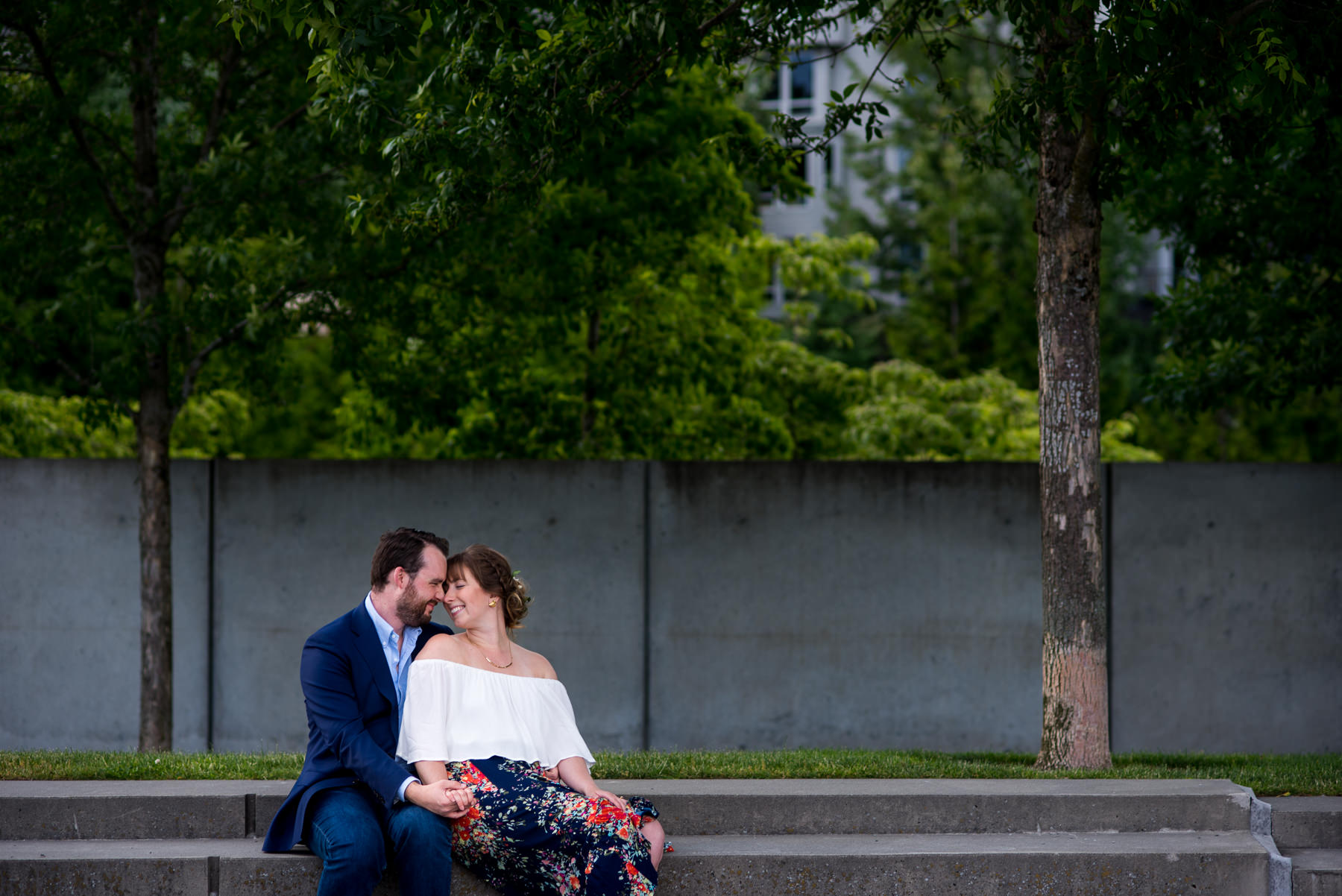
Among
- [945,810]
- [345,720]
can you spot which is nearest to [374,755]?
[345,720]

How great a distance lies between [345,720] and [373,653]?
0.28 meters

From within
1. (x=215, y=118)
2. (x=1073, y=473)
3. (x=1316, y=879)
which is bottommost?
(x=1316, y=879)

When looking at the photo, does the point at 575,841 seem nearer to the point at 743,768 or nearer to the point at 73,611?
the point at 743,768

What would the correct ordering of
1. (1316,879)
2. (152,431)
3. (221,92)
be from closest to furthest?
(1316,879) < (152,431) < (221,92)

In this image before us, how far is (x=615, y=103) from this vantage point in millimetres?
6938

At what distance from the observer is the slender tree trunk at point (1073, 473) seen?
611 centimetres

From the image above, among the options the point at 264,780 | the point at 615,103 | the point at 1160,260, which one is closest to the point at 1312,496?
the point at 615,103

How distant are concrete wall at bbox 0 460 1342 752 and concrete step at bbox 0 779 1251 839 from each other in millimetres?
4318

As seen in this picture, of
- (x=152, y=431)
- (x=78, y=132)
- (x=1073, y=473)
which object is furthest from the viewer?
(x=152, y=431)

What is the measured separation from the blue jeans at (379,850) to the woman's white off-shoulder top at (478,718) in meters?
0.24

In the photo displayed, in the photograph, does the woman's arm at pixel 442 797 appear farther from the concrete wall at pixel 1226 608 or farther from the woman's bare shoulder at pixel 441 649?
the concrete wall at pixel 1226 608

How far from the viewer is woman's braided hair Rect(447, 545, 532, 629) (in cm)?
444

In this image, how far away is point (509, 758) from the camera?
4.34 m

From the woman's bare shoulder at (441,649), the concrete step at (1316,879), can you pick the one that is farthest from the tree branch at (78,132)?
the concrete step at (1316,879)
